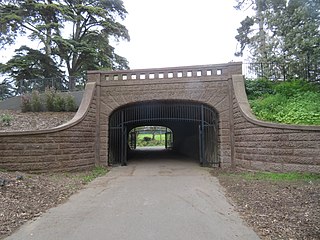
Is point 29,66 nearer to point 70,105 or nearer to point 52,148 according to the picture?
point 70,105

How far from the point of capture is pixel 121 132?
42.7 ft

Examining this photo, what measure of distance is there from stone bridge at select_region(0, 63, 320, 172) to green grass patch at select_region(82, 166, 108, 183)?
0.41m

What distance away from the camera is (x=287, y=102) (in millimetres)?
10438

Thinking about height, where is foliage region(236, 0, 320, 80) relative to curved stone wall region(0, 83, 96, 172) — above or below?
above

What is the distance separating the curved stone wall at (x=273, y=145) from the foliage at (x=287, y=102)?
1.60 feet

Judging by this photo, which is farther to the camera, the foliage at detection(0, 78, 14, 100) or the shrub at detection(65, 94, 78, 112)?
the foliage at detection(0, 78, 14, 100)

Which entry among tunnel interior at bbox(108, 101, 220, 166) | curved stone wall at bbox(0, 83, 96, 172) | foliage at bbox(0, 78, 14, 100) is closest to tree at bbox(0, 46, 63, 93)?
foliage at bbox(0, 78, 14, 100)

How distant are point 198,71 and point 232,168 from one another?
4.49 m

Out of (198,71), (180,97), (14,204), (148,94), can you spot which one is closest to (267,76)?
(198,71)

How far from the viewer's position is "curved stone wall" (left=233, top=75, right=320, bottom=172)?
774cm

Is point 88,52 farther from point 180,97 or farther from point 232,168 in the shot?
point 232,168

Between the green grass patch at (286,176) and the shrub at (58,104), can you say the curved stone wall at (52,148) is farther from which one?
the green grass patch at (286,176)

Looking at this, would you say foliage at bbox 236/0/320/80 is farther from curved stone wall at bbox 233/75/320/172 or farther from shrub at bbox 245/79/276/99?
curved stone wall at bbox 233/75/320/172

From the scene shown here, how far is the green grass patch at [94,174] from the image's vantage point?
870 centimetres
